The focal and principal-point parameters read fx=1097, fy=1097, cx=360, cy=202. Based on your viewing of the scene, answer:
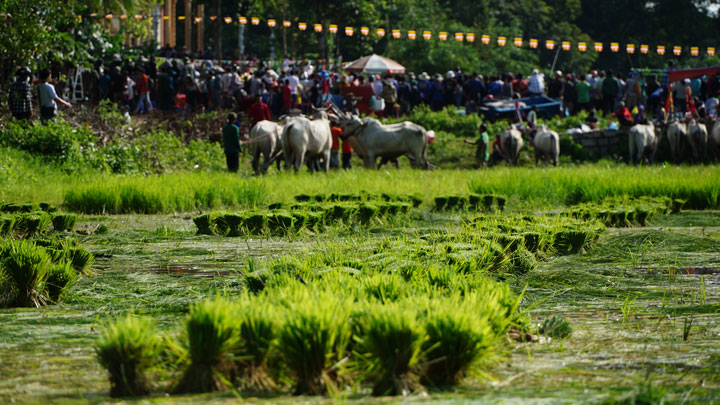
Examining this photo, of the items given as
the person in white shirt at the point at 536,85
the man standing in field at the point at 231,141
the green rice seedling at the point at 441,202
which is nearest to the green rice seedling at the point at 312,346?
the green rice seedling at the point at 441,202

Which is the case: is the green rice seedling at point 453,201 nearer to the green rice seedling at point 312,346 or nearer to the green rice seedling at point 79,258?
the green rice seedling at point 79,258

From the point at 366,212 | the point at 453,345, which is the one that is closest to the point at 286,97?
the point at 366,212

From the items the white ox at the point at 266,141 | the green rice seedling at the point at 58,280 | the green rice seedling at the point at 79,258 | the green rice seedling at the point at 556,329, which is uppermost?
the green rice seedling at the point at 556,329

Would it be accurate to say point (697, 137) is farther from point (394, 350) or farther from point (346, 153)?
point (394, 350)

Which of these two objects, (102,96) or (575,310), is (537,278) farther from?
(102,96)

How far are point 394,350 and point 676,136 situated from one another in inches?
944

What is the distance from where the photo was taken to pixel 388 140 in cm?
2366

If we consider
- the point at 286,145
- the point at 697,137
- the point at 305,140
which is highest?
the point at 305,140

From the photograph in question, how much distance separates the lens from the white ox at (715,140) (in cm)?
2647

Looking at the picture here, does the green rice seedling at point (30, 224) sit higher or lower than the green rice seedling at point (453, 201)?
higher

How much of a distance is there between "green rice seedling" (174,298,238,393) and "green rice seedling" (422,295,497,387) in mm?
802

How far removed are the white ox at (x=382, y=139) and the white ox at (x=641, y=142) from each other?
18.5 ft

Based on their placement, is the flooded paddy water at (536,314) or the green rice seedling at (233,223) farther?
the green rice seedling at (233,223)

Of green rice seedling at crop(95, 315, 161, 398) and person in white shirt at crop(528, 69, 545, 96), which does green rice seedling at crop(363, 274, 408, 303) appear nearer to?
green rice seedling at crop(95, 315, 161, 398)
